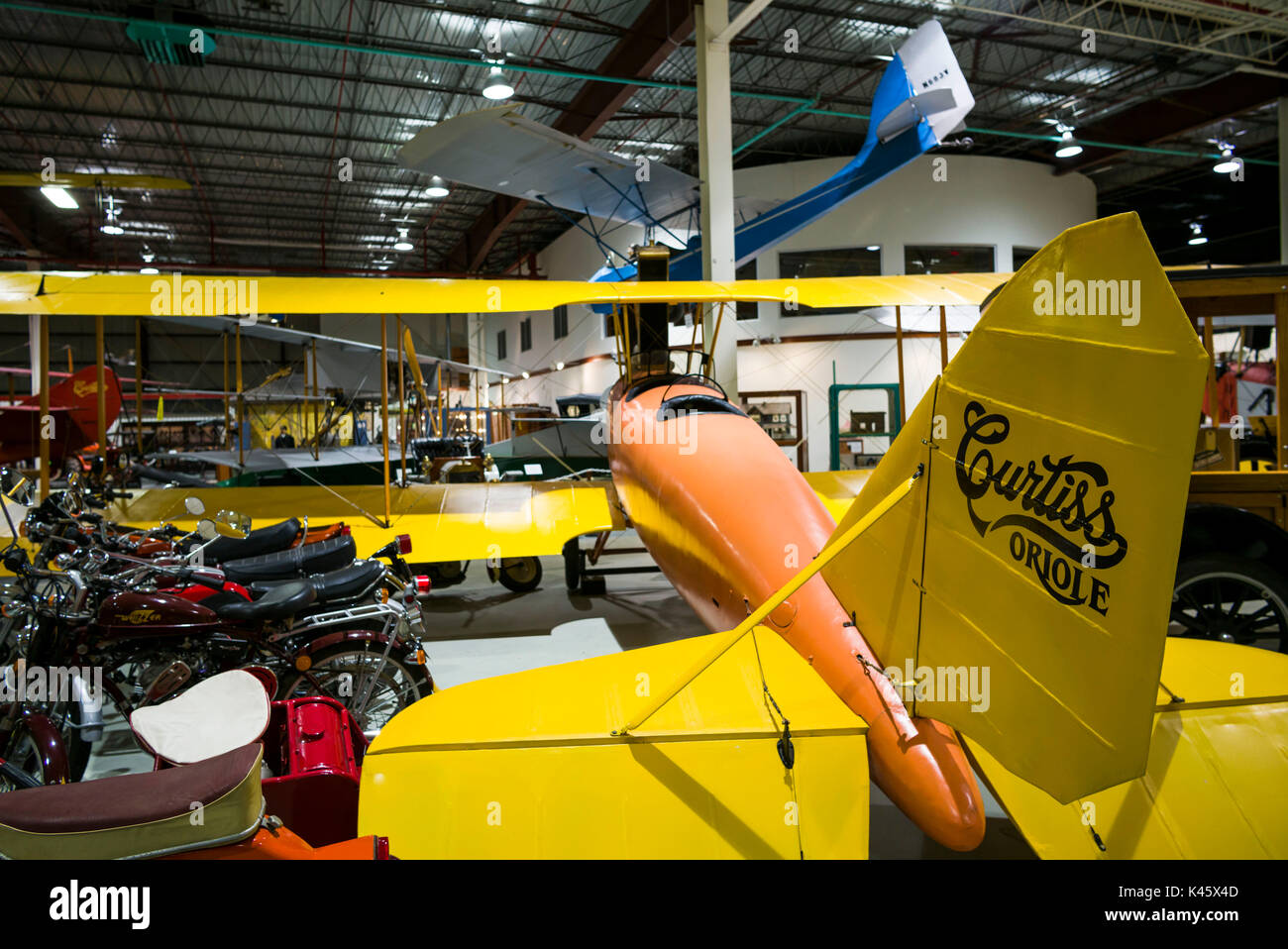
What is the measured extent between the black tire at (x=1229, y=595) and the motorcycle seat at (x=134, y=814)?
163 inches

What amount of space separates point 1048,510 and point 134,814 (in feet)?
5.77

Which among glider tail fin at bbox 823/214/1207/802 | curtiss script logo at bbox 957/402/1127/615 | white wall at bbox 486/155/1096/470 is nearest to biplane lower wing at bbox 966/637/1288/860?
glider tail fin at bbox 823/214/1207/802

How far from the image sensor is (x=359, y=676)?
367cm

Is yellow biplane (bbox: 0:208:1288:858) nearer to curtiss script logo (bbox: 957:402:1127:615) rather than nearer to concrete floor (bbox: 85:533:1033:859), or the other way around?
curtiss script logo (bbox: 957:402:1127:615)

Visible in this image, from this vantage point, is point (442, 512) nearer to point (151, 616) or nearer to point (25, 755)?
point (151, 616)

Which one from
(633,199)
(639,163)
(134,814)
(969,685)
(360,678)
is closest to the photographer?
(134,814)

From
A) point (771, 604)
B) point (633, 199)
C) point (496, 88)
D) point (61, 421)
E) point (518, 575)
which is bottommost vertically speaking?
point (518, 575)

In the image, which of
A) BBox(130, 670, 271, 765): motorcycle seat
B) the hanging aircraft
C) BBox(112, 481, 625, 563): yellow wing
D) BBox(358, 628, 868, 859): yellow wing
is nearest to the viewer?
BBox(358, 628, 868, 859): yellow wing

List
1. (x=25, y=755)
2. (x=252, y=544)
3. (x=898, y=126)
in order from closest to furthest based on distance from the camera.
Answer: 1. (x=25, y=755)
2. (x=252, y=544)
3. (x=898, y=126)

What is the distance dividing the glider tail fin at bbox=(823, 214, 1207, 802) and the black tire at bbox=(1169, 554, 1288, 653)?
9.16 feet

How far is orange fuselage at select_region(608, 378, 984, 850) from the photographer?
6.15 ft

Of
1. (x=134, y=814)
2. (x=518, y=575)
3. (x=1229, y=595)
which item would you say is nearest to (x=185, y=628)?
(x=134, y=814)
